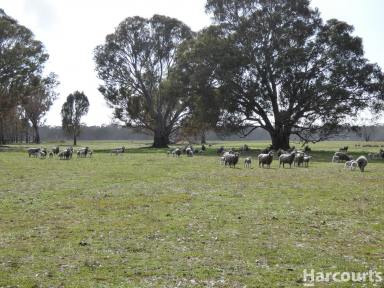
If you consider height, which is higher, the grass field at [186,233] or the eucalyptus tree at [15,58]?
the eucalyptus tree at [15,58]

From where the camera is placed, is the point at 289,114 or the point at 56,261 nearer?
the point at 56,261

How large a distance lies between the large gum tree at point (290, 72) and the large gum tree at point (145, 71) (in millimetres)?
22750

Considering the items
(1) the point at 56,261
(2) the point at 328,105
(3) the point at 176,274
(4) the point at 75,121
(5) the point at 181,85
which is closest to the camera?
(3) the point at 176,274

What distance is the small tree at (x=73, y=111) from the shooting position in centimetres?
12312

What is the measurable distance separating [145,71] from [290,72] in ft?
114

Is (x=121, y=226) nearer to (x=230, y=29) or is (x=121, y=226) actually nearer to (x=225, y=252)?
(x=225, y=252)

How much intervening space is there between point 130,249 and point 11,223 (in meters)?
5.31

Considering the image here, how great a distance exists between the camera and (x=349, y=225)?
48.4 ft

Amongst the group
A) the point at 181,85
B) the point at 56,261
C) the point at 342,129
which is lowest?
the point at 56,261

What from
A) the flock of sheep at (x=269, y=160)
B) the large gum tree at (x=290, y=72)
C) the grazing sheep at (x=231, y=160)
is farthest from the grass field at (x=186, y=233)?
the large gum tree at (x=290, y=72)

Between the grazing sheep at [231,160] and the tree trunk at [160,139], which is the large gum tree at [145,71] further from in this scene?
the grazing sheep at [231,160]

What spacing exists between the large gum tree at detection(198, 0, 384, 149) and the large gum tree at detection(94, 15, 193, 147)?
22.7 meters

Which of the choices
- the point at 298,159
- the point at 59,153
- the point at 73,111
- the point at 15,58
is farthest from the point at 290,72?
the point at 73,111

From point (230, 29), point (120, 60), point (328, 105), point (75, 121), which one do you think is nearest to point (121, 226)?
point (328, 105)
